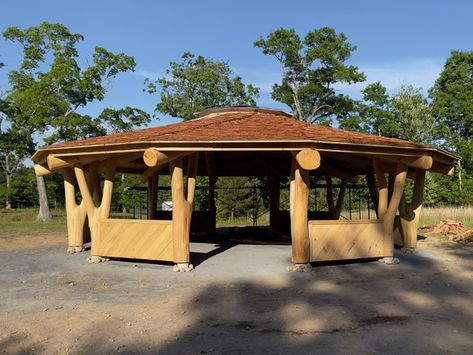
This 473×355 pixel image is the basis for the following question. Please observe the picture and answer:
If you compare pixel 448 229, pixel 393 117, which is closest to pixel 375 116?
pixel 393 117

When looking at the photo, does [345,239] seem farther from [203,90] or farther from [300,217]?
[203,90]

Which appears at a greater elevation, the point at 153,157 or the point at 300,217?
the point at 153,157

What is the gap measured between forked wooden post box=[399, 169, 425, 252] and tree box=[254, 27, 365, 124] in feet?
85.0

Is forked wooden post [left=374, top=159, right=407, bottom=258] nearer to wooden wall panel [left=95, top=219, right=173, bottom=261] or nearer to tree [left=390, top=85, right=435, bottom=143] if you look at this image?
wooden wall panel [left=95, top=219, right=173, bottom=261]

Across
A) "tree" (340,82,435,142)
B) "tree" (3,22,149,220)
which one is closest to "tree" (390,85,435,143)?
"tree" (340,82,435,142)

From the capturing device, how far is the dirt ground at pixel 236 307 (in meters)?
5.06

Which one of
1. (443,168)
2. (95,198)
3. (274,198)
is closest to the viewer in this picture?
(95,198)

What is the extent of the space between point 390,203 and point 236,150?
3.90 meters

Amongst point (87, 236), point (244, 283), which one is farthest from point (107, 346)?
point (87, 236)

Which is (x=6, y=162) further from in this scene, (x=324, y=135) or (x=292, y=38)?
(x=324, y=135)

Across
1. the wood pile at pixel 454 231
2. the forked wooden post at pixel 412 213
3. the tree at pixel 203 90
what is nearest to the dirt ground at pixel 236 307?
the forked wooden post at pixel 412 213

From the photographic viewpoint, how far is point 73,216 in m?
12.2

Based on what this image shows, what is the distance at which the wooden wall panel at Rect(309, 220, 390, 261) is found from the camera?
987cm

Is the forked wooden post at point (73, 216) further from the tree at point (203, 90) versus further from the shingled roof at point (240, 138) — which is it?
the tree at point (203, 90)
